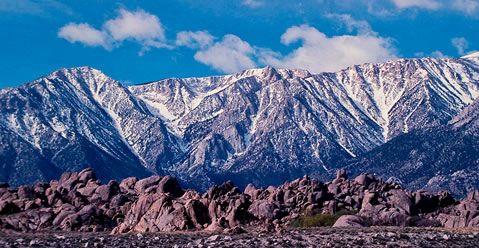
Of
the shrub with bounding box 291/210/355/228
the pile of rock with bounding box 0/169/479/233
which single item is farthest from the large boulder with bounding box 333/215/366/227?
the shrub with bounding box 291/210/355/228

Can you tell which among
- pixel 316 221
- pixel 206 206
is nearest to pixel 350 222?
pixel 316 221

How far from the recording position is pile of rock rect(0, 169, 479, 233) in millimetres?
92312

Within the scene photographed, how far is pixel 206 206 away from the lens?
9762cm

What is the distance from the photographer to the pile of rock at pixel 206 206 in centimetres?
9231

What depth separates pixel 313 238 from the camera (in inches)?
2188

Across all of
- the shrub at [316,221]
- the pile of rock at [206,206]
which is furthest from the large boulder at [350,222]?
the shrub at [316,221]

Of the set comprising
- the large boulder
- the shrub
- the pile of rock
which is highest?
the pile of rock

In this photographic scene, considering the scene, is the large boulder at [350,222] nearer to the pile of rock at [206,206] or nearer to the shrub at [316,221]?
the pile of rock at [206,206]

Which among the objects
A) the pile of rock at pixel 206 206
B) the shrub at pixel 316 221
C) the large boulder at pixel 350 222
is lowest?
the large boulder at pixel 350 222

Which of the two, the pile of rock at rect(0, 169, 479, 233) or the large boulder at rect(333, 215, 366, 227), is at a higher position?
the pile of rock at rect(0, 169, 479, 233)

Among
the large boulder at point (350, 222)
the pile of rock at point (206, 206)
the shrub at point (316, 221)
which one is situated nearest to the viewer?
the large boulder at point (350, 222)

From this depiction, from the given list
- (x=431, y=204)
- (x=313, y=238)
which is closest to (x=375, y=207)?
(x=431, y=204)

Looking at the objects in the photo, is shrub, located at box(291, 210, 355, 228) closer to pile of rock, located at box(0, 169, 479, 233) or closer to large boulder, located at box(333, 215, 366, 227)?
pile of rock, located at box(0, 169, 479, 233)

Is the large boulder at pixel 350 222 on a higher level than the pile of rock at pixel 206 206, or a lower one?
lower
